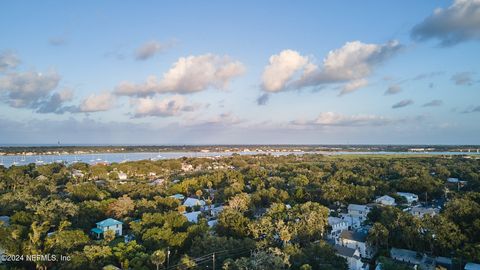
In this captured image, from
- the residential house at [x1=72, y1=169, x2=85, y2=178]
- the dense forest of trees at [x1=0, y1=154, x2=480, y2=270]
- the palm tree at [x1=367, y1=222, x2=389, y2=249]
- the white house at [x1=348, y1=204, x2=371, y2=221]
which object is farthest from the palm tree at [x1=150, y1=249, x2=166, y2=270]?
the residential house at [x1=72, y1=169, x2=85, y2=178]

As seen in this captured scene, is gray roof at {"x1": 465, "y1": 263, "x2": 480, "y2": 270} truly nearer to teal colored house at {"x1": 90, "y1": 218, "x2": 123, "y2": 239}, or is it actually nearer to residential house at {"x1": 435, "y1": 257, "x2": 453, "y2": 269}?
residential house at {"x1": 435, "y1": 257, "x2": 453, "y2": 269}

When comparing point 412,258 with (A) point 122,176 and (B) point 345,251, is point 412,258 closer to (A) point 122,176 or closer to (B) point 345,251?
(B) point 345,251

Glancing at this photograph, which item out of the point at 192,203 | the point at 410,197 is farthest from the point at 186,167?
the point at 410,197

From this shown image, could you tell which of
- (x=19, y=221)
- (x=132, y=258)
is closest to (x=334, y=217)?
(x=132, y=258)

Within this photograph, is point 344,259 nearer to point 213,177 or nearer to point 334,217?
point 334,217

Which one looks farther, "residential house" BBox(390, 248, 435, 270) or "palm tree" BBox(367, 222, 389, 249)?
"palm tree" BBox(367, 222, 389, 249)
